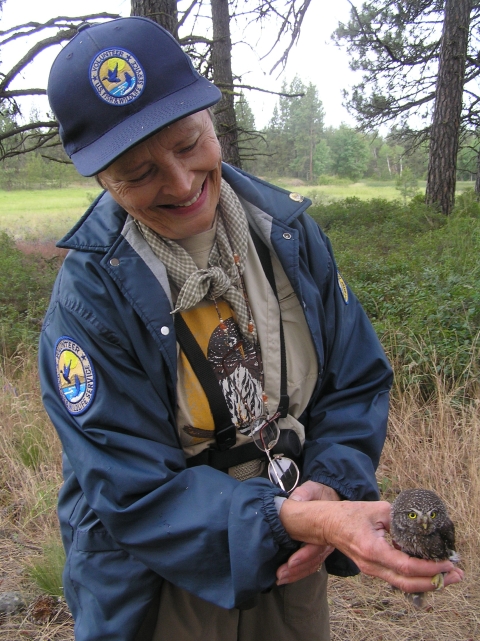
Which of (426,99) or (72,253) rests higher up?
(426,99)

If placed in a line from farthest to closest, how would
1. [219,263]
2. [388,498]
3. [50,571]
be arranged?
1. [388,498]
2. [50,571]
3. [219,263]

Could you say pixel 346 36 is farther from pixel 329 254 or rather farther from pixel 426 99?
pixel 329 254

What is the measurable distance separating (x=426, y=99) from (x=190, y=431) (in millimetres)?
13637

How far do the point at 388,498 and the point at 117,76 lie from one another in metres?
3.11

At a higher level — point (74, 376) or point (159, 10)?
point (159, 10)

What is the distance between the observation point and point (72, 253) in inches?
65.4

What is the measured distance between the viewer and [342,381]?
189 cm

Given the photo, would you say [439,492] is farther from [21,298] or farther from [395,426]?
[21,298]

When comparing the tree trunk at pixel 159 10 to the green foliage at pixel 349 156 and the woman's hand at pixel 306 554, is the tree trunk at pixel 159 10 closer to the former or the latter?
the woman's hand at pixel 306 554

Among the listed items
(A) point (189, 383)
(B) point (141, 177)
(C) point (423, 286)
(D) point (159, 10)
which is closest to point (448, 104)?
(C) point (423, 286)

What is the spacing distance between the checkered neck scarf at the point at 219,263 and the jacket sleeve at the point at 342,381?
24 cm

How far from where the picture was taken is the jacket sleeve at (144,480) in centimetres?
147

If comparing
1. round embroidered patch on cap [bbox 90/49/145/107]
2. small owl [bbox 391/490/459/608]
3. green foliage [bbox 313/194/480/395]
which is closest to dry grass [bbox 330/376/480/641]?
green foliage [bbox 313/194/480/395]

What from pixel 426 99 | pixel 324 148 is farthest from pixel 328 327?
pixel 324 148
